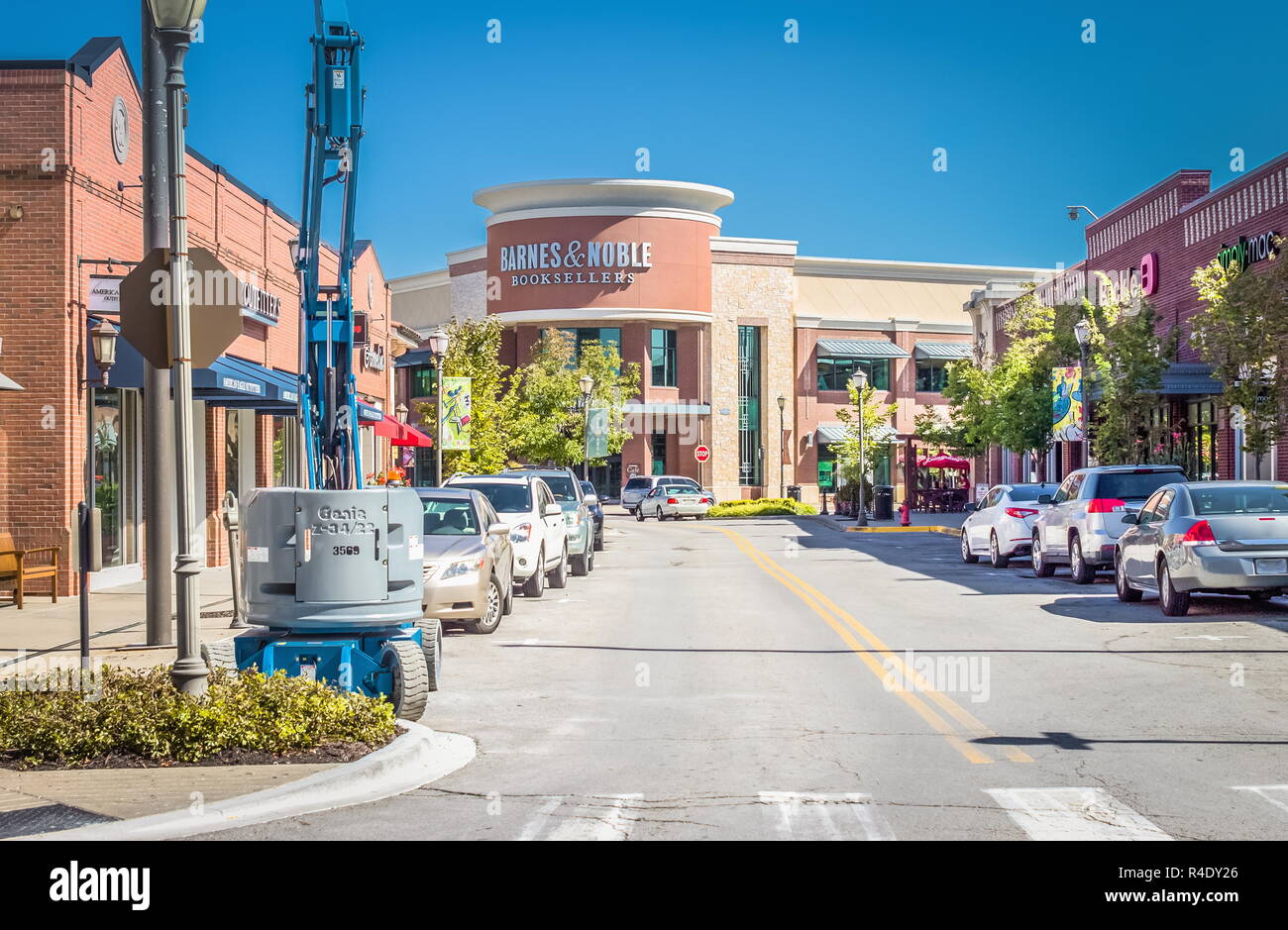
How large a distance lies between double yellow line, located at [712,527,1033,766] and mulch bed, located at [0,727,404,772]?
3.93 metres

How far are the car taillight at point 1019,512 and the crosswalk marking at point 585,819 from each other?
1991 centimetres

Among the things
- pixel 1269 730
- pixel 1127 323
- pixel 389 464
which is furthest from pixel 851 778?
pixel 389 464

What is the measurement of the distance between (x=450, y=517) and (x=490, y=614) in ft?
4.36

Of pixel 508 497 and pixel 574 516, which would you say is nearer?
pixel 508 497

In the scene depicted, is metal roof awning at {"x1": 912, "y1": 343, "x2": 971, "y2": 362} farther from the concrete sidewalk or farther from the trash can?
the concrete sidewalk

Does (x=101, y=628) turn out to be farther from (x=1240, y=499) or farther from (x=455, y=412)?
(x=455, y=412)

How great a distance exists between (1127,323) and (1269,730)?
2589 cm

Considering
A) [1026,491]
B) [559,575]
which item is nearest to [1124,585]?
[1026,491]

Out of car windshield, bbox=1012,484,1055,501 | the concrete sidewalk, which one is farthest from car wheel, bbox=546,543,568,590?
car windshield, bbox=1012,484,1055,501

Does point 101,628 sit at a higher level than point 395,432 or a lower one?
lower

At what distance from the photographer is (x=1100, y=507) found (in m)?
21.5

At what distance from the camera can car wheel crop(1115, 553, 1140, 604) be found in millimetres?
18812

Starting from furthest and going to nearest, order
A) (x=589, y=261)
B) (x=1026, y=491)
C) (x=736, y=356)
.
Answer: (x=736, y=356) < (x=589, y=261) < (x=1026, y=491)

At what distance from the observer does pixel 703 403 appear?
254 feet
